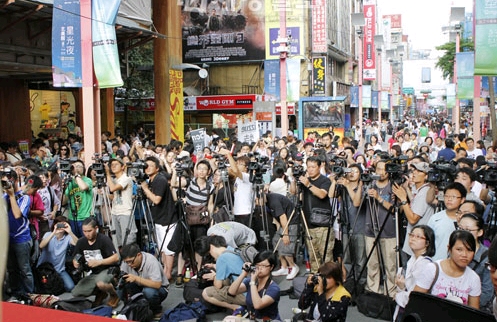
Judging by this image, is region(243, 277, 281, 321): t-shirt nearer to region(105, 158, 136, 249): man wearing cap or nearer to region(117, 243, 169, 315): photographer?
region(117, 243, 169, 315): photographer

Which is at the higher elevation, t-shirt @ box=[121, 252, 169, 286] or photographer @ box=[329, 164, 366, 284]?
photographer @ box=[329, 164, 366, 284]

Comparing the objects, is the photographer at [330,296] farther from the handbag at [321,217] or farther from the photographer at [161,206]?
the photographer at [161,206]

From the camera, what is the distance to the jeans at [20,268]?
7.31 metres

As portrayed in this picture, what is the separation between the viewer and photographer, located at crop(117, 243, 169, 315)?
6.74 metres

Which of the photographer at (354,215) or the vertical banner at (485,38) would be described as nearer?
the photographer at (354,215)

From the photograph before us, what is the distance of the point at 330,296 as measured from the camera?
5504 millimetres

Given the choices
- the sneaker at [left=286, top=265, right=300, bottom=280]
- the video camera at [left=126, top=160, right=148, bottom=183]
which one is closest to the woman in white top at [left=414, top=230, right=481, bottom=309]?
the sneaker at [left=286, top=265, right=300, bottom=280]

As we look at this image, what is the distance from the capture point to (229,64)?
3869 centimetres

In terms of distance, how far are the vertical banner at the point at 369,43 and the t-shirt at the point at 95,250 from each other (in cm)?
3528

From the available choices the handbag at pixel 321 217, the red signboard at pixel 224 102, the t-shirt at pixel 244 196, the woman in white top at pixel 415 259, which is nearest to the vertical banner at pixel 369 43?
the red signboard at pixel 224 102

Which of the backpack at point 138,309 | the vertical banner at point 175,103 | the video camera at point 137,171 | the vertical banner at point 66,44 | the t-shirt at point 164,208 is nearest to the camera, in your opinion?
the backpack at point 138,309

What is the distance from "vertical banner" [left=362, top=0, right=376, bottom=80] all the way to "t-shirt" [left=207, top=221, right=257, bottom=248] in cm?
3446

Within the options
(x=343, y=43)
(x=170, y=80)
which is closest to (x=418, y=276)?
(x=170, y=80)

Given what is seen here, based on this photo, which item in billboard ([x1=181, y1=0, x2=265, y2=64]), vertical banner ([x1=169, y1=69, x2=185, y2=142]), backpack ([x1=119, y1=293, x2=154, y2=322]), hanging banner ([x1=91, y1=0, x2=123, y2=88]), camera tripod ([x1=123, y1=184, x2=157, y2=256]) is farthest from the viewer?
billboard ([x1=181, y1=0, x2=265, y2=64])
